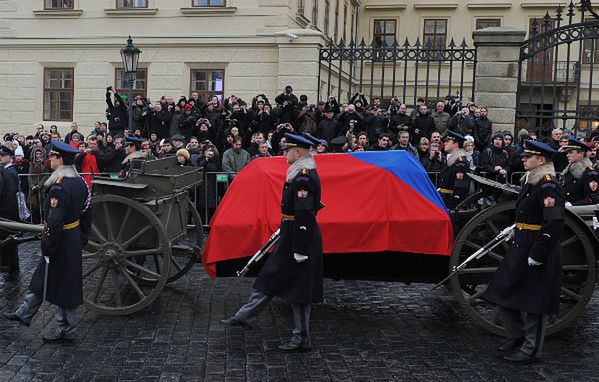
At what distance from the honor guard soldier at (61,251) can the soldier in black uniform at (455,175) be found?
439 cm

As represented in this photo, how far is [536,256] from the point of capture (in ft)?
19.8

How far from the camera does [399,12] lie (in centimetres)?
3469

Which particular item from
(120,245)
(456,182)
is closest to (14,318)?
(120,245)

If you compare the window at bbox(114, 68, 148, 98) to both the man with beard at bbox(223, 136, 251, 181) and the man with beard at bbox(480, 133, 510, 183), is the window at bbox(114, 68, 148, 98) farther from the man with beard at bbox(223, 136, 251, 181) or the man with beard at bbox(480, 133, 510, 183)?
the man with beard at bbox(480, 133, 510, 183)

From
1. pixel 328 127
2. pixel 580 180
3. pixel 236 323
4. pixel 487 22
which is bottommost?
pixel 236 323

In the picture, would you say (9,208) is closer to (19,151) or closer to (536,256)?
(19,151)

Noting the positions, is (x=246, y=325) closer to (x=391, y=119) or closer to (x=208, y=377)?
(x=208, y=377)

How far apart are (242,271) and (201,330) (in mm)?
666

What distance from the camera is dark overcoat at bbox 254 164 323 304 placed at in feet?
20.9

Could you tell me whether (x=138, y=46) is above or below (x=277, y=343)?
above

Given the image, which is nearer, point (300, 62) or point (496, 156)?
point (496, 156)

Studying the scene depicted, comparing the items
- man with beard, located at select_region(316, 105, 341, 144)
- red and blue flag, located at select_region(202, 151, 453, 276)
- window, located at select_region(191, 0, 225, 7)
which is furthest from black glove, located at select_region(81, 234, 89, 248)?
window, located at select_region(191, 0, 225, 7)

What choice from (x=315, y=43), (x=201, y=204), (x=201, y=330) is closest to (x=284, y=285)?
(x=201, y=330)

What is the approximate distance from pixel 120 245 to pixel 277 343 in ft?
6.44
